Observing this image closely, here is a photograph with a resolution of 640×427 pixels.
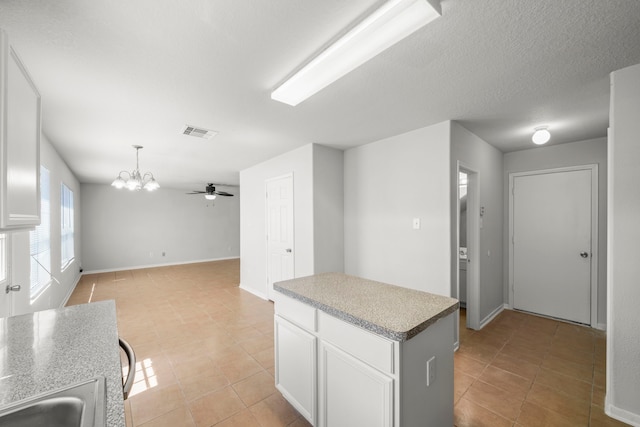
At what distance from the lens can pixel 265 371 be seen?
8.28ft

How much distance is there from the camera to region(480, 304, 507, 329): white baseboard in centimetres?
352

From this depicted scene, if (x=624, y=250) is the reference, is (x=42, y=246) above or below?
below

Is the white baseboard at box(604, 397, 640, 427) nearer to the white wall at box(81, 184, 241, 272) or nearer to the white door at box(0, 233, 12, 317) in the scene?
the white door at box(0, 233, 12, 317)

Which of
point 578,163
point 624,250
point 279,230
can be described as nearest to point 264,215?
point 279,230

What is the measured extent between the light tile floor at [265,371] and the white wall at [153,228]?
13.5 feet

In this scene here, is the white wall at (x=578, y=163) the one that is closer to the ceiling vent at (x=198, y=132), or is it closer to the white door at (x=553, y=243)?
the white door at (x=553, y=243)

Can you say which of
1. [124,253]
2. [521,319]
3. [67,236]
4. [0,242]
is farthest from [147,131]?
[124,253]

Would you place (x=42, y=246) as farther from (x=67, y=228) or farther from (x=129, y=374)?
(x=129, y=374)

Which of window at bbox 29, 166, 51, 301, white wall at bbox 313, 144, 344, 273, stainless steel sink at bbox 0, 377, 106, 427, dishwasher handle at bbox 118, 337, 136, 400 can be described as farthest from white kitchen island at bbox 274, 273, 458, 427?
window at bbox 29, 166, 51, 301

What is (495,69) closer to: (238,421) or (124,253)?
(238,421)

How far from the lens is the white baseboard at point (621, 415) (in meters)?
1.84

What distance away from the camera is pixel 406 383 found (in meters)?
1.30

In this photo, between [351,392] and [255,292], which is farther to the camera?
[255,292]

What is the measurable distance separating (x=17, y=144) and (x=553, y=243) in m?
5.40
